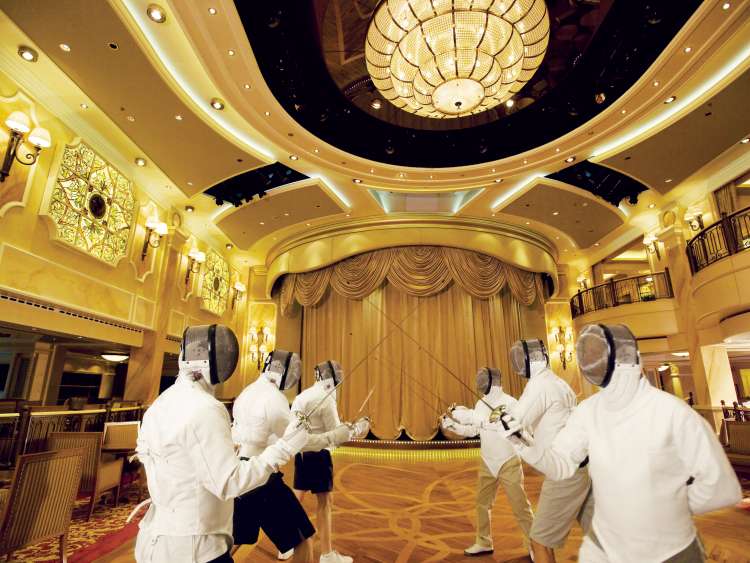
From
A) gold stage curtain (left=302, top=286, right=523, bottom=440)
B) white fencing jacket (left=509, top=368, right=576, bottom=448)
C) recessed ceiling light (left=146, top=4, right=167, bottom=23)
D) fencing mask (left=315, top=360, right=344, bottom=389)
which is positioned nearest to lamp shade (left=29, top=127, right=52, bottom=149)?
recessed ceiling light (left=146, top=4, right=167, bottom=23)

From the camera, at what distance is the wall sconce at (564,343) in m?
11.2

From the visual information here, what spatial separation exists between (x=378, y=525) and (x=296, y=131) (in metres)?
5.27

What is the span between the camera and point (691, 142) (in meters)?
6.48

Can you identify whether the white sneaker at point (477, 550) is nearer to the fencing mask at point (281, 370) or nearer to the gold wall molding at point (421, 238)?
the fencing mask at point (281, 370)

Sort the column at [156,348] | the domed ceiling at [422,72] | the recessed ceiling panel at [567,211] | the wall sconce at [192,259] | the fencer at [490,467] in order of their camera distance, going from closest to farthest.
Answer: the fencer at [490,467] → the domed ceiling at [422,72] → the column at [156,348] → the recessed ceiling panel at [567,211] → the wall sconce at [192,259]

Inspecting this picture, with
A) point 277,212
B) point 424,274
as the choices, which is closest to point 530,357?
point 424,274

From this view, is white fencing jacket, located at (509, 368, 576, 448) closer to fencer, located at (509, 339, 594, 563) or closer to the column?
fencer, located at (509, 339, 594, 563)

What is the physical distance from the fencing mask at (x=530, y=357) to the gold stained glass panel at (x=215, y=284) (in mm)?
7959

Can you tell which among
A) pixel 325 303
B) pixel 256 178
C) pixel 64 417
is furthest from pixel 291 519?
pixel 325 303

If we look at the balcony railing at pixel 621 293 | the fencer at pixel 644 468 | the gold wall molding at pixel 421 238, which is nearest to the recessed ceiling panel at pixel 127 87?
the gold wall molding at pixel 421 238

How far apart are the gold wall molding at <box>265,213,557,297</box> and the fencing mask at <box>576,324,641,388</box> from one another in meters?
7.90

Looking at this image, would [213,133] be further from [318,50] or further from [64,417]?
[64,417]

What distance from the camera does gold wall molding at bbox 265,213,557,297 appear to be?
9.45 meters

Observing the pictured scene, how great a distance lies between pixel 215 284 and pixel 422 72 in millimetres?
7459
